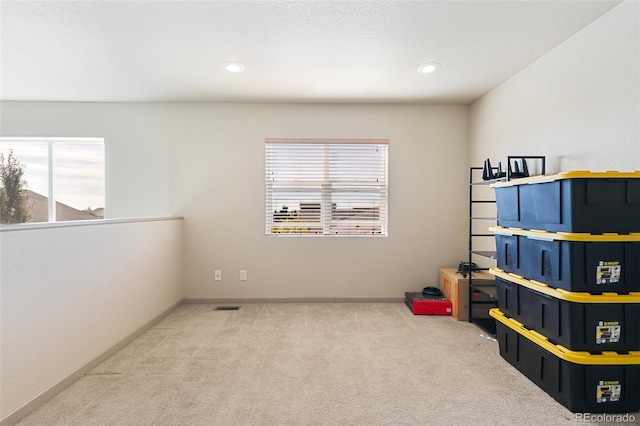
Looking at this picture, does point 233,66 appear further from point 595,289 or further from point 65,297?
point 595,289

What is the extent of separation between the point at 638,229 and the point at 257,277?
11.4ft

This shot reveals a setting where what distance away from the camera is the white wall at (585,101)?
196cm

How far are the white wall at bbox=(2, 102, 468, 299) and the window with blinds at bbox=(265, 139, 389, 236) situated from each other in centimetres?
14

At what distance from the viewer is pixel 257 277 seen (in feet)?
12.9

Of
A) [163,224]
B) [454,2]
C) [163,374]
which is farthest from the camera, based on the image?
[163,224]

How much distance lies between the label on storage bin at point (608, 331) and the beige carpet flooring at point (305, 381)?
1.51 feet

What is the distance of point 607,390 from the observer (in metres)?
1.78

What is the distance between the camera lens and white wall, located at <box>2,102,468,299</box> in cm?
393

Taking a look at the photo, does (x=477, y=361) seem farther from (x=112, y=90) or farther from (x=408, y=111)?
(x=112, y=90)

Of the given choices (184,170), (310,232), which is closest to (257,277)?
(310,232)

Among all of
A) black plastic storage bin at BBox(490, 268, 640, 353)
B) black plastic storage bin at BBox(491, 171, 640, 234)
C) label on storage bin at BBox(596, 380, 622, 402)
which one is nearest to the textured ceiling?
black plastic storage bin at BBox(491, 171, 640, 234)

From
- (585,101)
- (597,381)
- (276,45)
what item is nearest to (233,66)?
(276,45)

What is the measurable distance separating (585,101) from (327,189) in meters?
2.59

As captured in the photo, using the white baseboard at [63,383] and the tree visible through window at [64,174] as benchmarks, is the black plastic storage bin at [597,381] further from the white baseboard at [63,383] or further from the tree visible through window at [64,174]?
the tree visible through window at [64,174]
